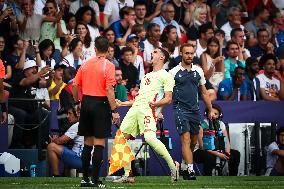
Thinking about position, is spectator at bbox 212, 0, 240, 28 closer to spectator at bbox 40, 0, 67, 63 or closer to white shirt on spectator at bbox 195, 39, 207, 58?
white shirt on spectator at bbox 195, 39, 207, 58

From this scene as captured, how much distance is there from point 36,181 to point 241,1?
38.4ft

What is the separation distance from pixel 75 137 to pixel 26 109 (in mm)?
1115

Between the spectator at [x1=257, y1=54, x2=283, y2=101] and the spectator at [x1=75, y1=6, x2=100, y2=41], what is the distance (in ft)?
12.9

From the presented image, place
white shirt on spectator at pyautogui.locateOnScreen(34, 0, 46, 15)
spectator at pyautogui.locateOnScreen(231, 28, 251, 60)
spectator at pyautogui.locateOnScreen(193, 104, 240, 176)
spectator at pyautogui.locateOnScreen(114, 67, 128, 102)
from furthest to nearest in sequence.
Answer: spectator at pyautogui.locateOnScreen(231, 28, 251, 60) < white shirt on spectator at pyautogui.locateOnScreen(34, 0, 46, 15) < spectator at pyautogui.locateOnScreen(114, 67, 128, 102) < spectator at pyautogui.locateOnScreen(193, 104, 240, 176)

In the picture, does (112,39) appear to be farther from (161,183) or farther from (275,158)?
(161,183)

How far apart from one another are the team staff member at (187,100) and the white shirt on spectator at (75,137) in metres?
2.58

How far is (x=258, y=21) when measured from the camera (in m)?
27.7

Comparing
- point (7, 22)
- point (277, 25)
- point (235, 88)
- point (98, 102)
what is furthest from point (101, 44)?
point (277, 25)

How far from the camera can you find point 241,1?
28.0 meters

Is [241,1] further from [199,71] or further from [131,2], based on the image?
[199,71]

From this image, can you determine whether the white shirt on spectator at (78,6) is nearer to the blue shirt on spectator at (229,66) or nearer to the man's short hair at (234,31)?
the blue shirt on spectator at (229,66)

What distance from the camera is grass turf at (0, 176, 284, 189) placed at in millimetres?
16453

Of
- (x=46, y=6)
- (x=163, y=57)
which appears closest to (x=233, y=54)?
(x=46, y=6)

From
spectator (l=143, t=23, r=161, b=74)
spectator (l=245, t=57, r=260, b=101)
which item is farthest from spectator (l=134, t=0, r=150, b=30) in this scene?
spectator (l=245, t=57, r=260, b=101)
